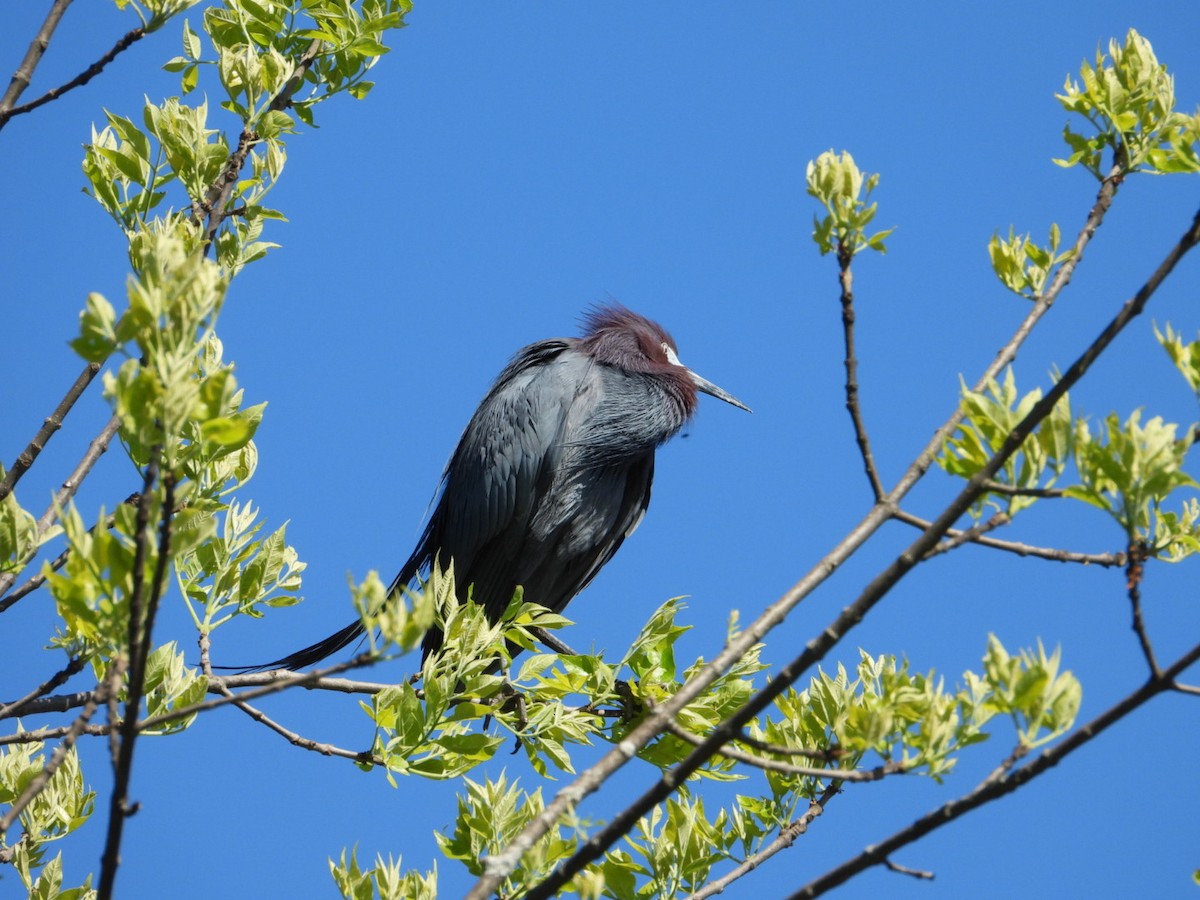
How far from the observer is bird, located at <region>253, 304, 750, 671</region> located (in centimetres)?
486

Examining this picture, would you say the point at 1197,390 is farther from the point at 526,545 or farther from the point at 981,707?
the point at 526,545

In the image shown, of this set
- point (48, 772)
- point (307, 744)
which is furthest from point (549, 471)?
point (48, 772)

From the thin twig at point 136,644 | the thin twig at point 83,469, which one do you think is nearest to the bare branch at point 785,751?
the thin twig at point 136,644

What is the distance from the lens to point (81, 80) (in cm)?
247

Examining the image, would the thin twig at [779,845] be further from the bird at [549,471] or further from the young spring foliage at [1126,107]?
the bird at [549,471]

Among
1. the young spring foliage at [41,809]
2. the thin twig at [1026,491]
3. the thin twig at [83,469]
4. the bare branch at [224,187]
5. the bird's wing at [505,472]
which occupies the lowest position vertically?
the thin twig at [1026,491]

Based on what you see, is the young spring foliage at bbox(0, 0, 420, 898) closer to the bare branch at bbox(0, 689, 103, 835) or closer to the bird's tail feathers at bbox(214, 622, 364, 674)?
the bare branch at bbox(0, 689, 103, 835)

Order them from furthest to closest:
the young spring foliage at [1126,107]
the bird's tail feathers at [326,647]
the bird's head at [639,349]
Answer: the bird's head at [639,349], the bird's tail feathers at [326,647], the young spring foliage at [1126,107]

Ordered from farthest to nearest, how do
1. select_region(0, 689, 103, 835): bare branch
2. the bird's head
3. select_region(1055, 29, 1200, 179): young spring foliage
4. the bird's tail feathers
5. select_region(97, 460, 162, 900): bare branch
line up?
the bird's head < the bird's tail feathers < select_region(1055, 29, 1200, 179): young spring foliage < select_region(0, 689, 103, 835): bare branch < select_region(97, 460, 162, 900): bare branch

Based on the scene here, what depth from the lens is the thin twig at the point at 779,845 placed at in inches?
96.1

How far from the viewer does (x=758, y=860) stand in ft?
8.34

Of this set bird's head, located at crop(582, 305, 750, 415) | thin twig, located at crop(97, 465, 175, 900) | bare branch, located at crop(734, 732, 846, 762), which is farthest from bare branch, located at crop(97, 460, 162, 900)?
bird's head, located at crop(582, 305, 750, 415)

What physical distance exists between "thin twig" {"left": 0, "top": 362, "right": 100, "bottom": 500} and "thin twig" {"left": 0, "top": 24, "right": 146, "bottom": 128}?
496 millimetres

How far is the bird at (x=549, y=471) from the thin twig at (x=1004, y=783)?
10.5 feet
